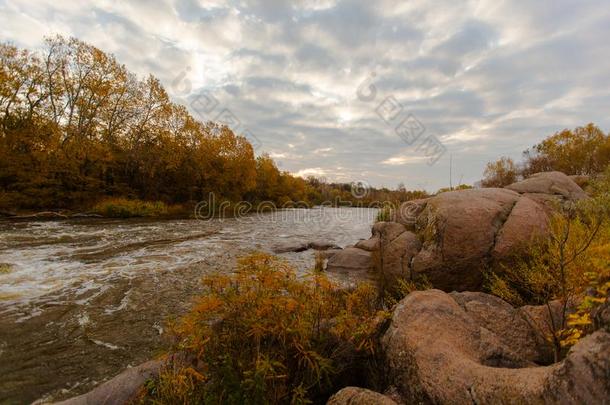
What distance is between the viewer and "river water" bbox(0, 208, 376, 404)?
4672 mm

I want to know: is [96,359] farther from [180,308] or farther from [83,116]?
[83,116]

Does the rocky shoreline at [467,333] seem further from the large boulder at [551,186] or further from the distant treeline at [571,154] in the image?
the distant treeline at [571,154]

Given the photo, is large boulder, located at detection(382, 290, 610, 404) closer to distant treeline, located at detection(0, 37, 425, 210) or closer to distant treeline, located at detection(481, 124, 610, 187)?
distant treeline, located at detection(0, 37, 425, 210)

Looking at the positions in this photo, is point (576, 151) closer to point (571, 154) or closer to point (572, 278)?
point (571, 154)

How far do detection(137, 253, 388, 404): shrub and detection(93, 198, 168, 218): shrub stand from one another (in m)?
27.0

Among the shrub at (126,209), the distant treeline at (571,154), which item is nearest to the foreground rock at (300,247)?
the shrub at (126,209)

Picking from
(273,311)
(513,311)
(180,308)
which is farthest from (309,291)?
(180,308)

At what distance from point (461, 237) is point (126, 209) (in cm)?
2767

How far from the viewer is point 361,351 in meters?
3.79

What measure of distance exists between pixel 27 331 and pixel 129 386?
369cm

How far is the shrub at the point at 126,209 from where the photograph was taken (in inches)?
1028

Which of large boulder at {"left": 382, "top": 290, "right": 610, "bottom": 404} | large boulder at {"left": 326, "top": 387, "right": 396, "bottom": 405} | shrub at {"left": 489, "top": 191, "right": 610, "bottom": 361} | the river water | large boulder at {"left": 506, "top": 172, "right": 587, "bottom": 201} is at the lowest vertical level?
the river water

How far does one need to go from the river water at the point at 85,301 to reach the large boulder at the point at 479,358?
4.18 meters

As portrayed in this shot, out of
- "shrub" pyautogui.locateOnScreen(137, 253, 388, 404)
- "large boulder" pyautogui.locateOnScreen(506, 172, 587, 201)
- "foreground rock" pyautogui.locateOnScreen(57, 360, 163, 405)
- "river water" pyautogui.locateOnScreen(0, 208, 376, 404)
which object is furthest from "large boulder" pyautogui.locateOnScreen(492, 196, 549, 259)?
"foreground rock" pyautogui.locateOnScreen(57, 360, 163, 405)
